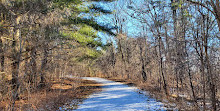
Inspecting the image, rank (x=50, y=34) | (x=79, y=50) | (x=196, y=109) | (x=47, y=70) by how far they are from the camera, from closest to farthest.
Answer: (x=196, y=109)
(x=50, y=34)
(x=47, y=70)
(x=79, y=50)

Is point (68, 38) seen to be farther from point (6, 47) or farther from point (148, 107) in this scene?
point (148, 107)

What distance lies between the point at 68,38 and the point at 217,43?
30.9 ft

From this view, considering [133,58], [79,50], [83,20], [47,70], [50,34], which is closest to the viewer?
[50,34]

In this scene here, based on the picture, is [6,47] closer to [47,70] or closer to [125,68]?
[47,70]

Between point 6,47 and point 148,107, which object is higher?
point 6,47

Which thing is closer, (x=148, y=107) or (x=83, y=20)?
(x=148, y=107)

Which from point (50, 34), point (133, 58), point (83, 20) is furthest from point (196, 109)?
point (133, 58)

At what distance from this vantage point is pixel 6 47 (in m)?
7.69

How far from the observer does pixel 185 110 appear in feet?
19.2

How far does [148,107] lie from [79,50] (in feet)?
21.6

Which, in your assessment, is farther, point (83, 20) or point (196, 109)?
point (83, 20)

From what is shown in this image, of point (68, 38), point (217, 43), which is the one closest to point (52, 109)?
point (68, 38)

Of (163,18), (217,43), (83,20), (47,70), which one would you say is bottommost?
(47,70)

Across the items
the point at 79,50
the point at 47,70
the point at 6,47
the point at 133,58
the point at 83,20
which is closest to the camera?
the point at 6,47
